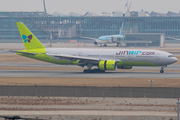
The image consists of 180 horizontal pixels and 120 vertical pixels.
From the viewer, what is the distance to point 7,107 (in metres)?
29.8

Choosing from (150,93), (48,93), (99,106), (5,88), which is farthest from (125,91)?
(5,88)

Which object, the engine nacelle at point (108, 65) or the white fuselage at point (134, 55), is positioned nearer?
the engine nacelle at point (108, 65)

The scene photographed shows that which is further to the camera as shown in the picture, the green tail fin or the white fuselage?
the green tail fin

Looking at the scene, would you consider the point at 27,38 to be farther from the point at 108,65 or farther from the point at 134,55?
the point at 134,55

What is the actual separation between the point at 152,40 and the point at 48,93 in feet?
399

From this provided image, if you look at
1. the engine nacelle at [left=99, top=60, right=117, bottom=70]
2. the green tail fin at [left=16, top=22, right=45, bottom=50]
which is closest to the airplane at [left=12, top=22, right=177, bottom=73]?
the engine nacelle at [left=99, top=60, right=117, bottom=70]

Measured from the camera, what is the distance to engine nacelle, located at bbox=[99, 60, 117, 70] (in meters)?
53.8

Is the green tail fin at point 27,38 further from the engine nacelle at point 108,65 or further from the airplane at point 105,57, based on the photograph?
the engine nacelle at point 108,65

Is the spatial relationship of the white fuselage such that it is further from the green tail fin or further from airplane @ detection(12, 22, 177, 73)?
the green tail fin

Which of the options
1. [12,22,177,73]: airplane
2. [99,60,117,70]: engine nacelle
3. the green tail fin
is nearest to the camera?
[99,60,117,70]: engine nacelle

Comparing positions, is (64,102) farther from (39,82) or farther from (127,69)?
(127,69)

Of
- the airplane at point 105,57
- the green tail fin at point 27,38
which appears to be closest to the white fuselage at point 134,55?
the airplane at point 105,57

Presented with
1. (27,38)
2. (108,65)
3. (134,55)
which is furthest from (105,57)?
(27,38)

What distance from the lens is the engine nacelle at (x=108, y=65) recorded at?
177ft
